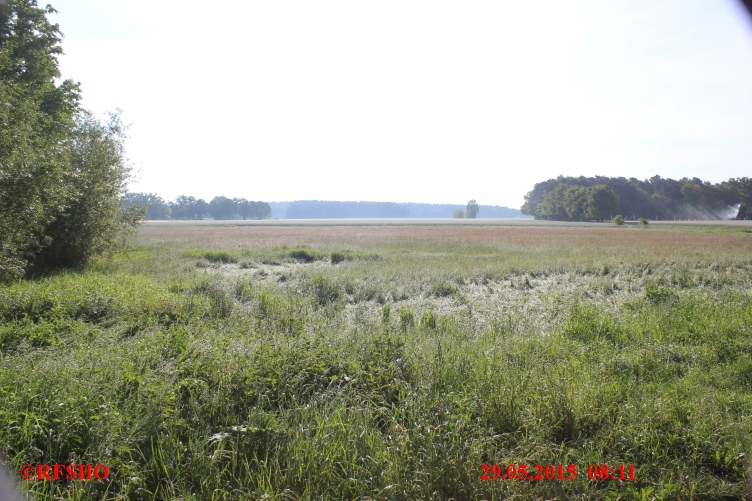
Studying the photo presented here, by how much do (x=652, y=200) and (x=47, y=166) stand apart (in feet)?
439

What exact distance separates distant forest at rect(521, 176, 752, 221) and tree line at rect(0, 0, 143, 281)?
104 metres

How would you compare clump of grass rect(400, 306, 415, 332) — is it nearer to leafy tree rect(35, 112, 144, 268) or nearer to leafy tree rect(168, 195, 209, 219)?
leafy tree rect(35, 112, 144, 268)

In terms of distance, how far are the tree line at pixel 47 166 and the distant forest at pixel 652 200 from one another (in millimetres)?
103673

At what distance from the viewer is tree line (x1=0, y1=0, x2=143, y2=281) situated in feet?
33.4

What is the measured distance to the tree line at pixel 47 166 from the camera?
33.4 feet

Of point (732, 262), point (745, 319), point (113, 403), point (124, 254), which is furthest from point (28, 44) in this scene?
point (732, 262)

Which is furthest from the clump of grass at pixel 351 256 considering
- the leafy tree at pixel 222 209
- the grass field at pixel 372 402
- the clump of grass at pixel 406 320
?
the leafy tree at pixel 222 209

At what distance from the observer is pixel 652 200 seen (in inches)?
4380

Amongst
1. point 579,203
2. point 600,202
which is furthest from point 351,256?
point 579,203

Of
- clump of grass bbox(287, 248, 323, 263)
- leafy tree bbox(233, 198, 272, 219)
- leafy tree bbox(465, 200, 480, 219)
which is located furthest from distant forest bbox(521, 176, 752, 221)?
leafy tree bbox(233, 198, 272, 219)

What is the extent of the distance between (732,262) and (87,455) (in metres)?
24.7

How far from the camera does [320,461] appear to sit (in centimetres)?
350

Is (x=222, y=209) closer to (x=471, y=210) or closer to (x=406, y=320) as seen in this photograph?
(x=471, y=210)

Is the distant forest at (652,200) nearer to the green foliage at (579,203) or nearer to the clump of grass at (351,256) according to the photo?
the green foliage at (579,203)
